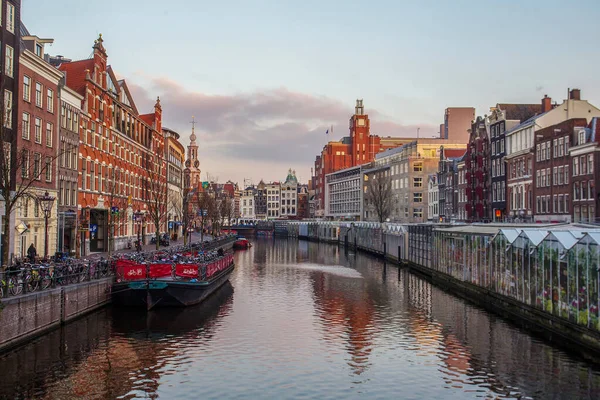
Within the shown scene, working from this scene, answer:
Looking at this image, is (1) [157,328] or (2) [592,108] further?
(2) [592,108]

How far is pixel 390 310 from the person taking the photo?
141 feet

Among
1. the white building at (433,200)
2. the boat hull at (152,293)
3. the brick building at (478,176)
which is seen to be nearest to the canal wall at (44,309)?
the boat hull at (152,293)

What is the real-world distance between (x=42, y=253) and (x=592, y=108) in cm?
6595

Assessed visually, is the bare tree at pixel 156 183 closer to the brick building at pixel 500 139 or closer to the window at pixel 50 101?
the window at pixel 50 101

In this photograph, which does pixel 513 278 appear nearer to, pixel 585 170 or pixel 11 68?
pixel 585 170

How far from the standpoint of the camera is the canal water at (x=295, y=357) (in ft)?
75.9

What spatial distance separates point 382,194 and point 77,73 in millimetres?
91958

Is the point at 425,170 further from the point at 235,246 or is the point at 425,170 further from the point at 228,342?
the point at 228,342

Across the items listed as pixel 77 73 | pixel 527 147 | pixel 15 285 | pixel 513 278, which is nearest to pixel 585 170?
pixel 527 147

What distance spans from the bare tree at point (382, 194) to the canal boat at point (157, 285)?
88701mm

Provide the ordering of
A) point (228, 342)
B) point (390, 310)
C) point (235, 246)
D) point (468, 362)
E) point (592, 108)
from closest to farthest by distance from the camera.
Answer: point (468, 362) < point (228, 342) < point (390, 310) < point (592, 108) < point (235, 246)

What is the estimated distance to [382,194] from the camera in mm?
146875

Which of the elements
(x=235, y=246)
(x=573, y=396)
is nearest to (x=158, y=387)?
(x=573, y=396)

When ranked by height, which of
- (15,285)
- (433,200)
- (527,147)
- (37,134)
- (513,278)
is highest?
(527,147)
